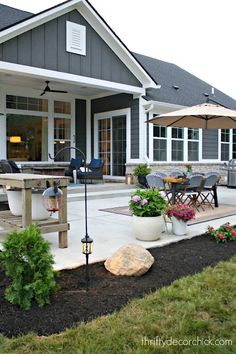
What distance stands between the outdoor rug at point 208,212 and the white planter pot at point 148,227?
1.41 metres

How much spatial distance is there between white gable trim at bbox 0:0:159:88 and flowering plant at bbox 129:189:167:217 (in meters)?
5.98

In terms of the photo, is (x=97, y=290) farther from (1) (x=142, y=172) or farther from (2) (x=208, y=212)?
(1) (x=142, y=172)

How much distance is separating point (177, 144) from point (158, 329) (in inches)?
434

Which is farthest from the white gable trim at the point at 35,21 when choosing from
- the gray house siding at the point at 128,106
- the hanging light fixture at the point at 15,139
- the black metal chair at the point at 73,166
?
the black metal chair at the point at 73,166

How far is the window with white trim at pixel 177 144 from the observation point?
1286cm

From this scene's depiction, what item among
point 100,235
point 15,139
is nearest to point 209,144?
point 15,139

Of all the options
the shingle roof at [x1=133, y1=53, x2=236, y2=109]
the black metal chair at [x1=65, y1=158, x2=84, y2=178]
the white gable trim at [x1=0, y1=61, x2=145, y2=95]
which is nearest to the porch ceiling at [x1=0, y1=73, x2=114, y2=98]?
the white gable trim at [x1=0, y1=61, x2=145, y2=95]

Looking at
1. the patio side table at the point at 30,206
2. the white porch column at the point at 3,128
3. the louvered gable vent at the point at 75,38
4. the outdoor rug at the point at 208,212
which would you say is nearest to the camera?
the patio side table at the point at 30,206

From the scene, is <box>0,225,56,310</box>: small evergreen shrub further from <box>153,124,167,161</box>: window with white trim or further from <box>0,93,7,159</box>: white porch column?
<box>153,124,167,161</box>: window with white trim

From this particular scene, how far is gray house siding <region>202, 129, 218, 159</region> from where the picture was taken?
14.3 meters

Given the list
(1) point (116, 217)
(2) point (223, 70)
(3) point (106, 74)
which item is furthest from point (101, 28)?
(2) point (223, 70)

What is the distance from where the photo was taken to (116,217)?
6.70 meters

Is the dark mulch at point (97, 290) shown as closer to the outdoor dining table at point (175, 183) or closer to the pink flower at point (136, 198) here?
the pink flower at point (136, 198)

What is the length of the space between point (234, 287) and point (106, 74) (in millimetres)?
8729
